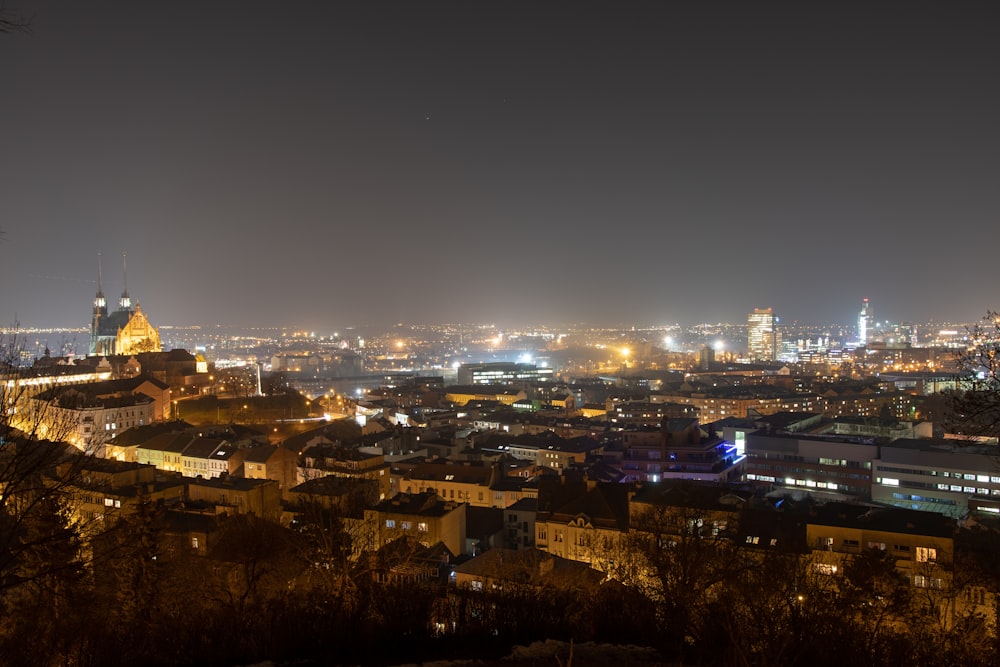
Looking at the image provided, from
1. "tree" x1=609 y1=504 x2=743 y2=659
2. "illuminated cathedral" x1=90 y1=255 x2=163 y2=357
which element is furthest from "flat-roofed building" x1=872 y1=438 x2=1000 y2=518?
"illuminated cathedral" x1=90 y1=255 x2=163 y2=357

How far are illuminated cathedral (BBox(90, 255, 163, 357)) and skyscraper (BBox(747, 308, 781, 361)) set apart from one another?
2782 inches

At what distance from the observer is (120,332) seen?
40.9 m

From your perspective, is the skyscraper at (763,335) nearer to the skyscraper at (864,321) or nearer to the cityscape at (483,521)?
the skyscraper at (864,321)

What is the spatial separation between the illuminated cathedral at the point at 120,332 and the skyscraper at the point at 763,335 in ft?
232

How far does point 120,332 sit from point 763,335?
261 ft

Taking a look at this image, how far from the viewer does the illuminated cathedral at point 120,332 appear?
4022 centimetres

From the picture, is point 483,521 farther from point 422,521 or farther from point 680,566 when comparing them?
point 680,566

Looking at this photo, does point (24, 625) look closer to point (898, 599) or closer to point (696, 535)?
point (696, 535)

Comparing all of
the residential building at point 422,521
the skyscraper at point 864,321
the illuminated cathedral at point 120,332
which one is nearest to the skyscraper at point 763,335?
the skyscraper at point 864,321

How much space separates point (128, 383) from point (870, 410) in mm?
37279

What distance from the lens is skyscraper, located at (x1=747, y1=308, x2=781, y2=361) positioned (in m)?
94.9

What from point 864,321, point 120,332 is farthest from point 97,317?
point 864,321

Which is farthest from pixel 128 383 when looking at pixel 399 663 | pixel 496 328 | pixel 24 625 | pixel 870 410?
pixel 496 328

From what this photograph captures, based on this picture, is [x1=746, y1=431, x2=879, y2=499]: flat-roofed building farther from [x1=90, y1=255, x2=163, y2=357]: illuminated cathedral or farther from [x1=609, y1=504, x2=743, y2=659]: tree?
[x1=90, y1=255, x2=163, y2=357]: illuminated cathedral
